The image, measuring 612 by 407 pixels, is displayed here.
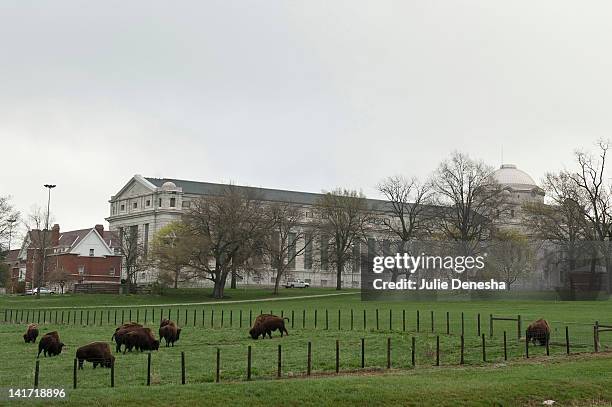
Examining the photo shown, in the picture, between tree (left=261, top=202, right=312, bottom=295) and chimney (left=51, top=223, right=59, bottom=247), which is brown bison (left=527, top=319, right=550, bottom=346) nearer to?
tree (left=261, top=202, right=312, bottom=295)

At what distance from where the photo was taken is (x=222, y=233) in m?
92.8

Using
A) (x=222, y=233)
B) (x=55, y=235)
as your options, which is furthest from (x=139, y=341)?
(x=55, y=235)

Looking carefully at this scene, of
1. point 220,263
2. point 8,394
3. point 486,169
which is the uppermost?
point 486,169

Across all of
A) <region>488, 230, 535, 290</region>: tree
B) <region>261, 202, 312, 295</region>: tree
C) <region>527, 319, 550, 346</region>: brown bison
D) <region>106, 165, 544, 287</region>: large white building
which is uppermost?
<region>106, 165, 544, 287</region>: large white building

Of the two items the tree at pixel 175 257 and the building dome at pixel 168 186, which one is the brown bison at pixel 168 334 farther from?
the building dome at pixel 168 186

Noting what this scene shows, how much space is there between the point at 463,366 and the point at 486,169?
224 feet

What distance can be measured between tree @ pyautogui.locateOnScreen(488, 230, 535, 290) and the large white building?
61.9 meters

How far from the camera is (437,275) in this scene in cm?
7512

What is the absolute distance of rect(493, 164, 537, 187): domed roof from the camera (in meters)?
146

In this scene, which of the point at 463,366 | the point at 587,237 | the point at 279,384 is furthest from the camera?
the point at 587,237

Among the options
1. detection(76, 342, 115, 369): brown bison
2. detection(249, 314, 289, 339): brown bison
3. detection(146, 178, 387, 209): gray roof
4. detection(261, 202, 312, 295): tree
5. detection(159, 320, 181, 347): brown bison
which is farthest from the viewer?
detection(146, 178, 387, 209): gray roof

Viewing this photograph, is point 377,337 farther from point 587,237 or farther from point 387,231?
point 387,231

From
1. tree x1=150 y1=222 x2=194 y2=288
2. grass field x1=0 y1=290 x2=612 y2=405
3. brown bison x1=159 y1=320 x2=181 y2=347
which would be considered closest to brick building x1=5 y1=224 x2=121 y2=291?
tree x1=150 y1=222 x2=194 y2=288

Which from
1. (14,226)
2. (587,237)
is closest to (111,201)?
(14,226)
